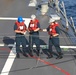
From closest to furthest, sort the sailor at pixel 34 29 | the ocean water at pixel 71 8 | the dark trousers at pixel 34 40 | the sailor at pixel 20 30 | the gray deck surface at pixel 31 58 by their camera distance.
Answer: the gray deck surface at pixel 31 58 < the sailor at pixel 20 30 < the sailor at pixel 34 29 < the dark trousers at pixel 34 40 < the ocean water at pixel 71 8

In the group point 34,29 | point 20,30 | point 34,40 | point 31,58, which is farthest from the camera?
point 31,58

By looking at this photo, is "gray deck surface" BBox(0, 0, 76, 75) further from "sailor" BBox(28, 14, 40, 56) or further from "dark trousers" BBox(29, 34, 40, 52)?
"sailor" BBox(28, 14, 40, 56)

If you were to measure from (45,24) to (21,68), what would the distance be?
845 cm

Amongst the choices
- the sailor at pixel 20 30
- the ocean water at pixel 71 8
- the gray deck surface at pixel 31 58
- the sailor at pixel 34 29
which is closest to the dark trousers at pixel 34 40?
the sailor at pixel 34 29

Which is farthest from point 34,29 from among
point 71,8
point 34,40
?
point 71,8

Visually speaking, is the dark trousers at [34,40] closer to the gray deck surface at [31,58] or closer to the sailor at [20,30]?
the sailor at [20,30]

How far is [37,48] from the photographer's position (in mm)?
16969

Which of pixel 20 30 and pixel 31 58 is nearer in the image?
pixel 20 30

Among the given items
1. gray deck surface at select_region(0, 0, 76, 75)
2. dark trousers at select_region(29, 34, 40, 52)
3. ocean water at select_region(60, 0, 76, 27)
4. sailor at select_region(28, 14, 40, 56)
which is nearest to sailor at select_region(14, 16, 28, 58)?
sailor at select_region(28, 14, 40, 56)

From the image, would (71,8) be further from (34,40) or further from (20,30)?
(20,30)

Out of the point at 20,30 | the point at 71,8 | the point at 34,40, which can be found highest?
the point at 71,8

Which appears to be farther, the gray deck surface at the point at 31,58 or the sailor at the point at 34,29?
A: the sailor at the point at 34,29

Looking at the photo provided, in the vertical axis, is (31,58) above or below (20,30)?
below

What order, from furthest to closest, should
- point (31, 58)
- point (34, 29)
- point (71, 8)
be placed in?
point (71, 8)
point (31, 58)
point (34, 29)
